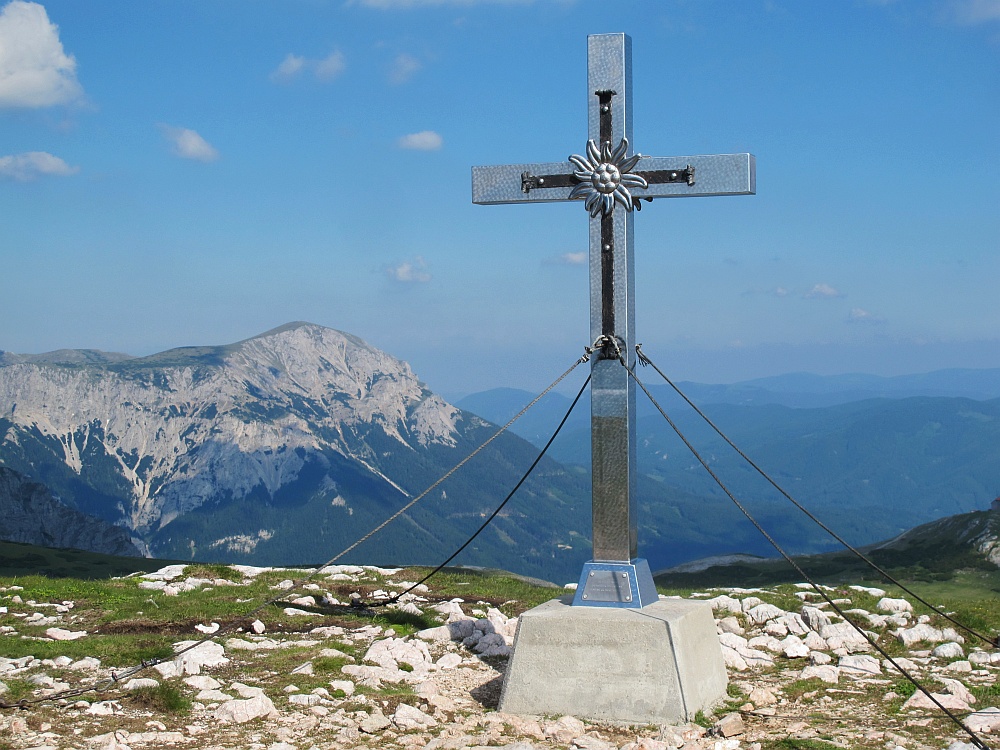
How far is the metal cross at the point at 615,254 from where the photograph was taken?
1176 centimetres

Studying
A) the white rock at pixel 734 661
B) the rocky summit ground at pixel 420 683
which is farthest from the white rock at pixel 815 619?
the white rock at pixel 734 661

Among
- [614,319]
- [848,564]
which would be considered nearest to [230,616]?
[614,319]

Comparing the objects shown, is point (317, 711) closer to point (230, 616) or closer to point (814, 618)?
point (230, 616)

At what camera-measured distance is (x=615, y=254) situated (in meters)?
12.0

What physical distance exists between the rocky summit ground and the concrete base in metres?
0.22

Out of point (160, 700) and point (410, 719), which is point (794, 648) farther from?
point (160, 700)

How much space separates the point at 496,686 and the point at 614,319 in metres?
4.46

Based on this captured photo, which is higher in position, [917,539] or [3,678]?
[3,678]

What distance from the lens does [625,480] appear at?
11.8 m

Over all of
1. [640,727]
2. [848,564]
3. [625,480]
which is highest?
[625,480]

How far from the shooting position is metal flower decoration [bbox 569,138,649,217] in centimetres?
1200

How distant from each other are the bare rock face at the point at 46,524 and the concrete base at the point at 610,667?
362ft

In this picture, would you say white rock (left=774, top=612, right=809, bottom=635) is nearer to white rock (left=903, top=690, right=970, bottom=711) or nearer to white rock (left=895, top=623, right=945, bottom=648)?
white rock (left=895, top=623, right=945, bottom=648)

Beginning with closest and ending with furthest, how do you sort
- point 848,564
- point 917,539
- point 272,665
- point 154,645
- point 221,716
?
1. point 221,716
2. point 272,665
3. point 154,645
4. point 848,564
5. point 917,539
